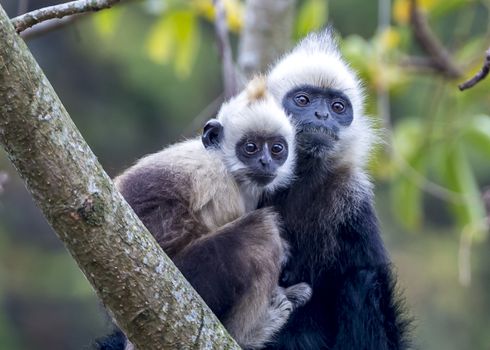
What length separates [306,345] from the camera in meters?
4.95

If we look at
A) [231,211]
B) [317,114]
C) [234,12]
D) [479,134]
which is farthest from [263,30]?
[231,211]

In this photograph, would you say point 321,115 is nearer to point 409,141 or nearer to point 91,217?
point 91,217

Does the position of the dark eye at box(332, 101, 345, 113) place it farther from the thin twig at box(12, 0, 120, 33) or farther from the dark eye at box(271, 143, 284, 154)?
the thin twig at box(12, 0, 120, 33)

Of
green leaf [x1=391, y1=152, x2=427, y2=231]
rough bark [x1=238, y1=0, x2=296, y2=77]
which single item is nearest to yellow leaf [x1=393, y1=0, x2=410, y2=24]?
rough bark [x1=238, y1=0, x2=296, y2=77]

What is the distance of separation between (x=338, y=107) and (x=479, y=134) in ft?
4.83

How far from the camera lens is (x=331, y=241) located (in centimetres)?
501

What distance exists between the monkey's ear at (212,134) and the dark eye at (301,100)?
419 millimetres

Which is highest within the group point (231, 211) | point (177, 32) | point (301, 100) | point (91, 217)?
point (177, 32)

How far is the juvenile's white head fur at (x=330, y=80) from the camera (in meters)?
5.20

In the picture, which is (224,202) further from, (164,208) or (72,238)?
(72,238)

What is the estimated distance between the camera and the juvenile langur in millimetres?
4953

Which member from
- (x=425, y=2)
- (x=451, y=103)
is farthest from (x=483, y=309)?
(x=425, y=2)

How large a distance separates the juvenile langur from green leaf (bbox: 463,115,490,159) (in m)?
1.41

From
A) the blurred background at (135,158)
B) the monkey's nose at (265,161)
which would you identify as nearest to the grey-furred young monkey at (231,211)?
the monkey's nose at (265,161)
